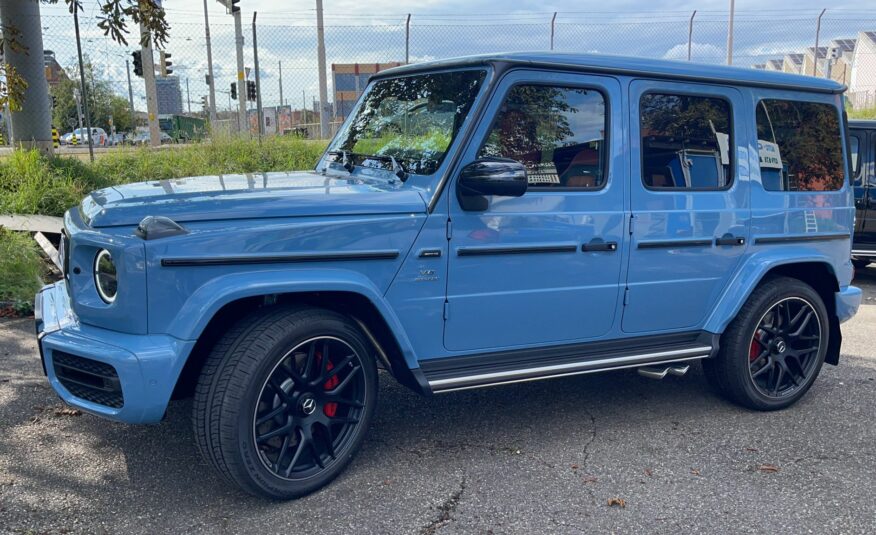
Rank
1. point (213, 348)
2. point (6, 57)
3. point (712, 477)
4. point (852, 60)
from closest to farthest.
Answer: point (213, 348) → point (712, 477) → point (6, 57) → point (852, 60)

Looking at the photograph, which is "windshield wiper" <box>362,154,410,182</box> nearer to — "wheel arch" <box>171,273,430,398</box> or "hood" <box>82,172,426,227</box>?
"hood" <box>82,172,426,227</box>

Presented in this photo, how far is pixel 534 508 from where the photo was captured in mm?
3268

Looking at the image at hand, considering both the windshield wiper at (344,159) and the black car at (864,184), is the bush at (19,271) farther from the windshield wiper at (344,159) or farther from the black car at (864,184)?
the black car at (864,184)

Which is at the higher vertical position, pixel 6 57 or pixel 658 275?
pixel 6 57

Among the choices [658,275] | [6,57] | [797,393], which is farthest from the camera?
[6,57]

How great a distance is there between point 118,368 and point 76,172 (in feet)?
23.3

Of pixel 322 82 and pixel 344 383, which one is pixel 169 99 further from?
pixel 344 383

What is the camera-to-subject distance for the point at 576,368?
3850 mm

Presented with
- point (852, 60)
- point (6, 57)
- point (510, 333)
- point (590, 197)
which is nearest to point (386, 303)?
point (510, 333)

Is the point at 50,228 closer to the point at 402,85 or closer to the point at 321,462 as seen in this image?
the point at 402,85

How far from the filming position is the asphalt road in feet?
10.3

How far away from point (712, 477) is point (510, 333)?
3.96 ft

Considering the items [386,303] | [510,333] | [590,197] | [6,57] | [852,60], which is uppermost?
[852,60]

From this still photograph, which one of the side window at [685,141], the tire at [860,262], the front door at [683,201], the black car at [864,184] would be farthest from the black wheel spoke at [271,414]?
the tire at [860,262]
